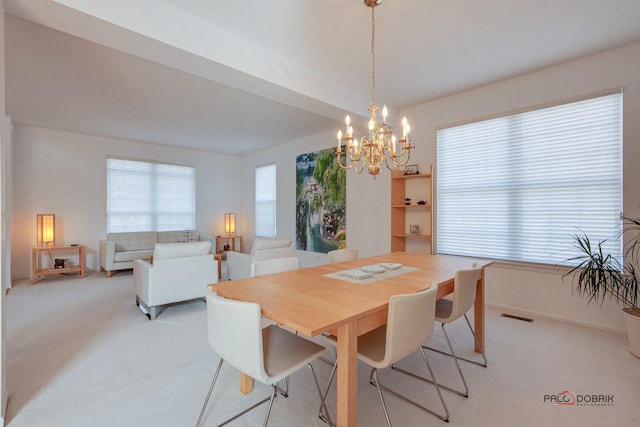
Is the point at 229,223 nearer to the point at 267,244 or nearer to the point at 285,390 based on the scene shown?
the point at 267,244

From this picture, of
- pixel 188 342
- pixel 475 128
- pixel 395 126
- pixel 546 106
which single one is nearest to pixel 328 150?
pixel 395 126

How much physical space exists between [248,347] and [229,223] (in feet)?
22.5

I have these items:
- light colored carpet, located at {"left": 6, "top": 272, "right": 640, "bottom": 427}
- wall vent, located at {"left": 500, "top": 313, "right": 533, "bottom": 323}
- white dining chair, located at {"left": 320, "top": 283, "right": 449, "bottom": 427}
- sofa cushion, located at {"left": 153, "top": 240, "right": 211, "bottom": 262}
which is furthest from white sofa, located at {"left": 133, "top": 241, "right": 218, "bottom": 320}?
wall vent, located at {"left": 500, "top": 313, "right": 533, "bottom": 323}

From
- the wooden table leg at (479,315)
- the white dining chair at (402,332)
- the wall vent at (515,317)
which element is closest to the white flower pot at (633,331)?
the wall vent at (515,317)

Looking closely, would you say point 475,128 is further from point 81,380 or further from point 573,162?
point 81,380

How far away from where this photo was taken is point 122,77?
132 inches

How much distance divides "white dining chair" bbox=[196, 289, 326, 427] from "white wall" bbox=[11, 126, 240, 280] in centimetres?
597

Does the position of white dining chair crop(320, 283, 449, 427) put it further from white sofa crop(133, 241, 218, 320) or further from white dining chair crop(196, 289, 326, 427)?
white sofa crop(133, 241, 218, 320)

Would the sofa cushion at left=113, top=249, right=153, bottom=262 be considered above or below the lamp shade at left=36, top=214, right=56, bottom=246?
below

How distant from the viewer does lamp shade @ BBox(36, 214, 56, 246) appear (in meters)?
5.23

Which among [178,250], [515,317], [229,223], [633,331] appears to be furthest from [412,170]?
[229,223]

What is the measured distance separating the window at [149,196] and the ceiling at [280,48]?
2115 mm

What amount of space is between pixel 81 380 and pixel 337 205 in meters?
4.28

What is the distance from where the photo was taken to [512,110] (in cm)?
354
